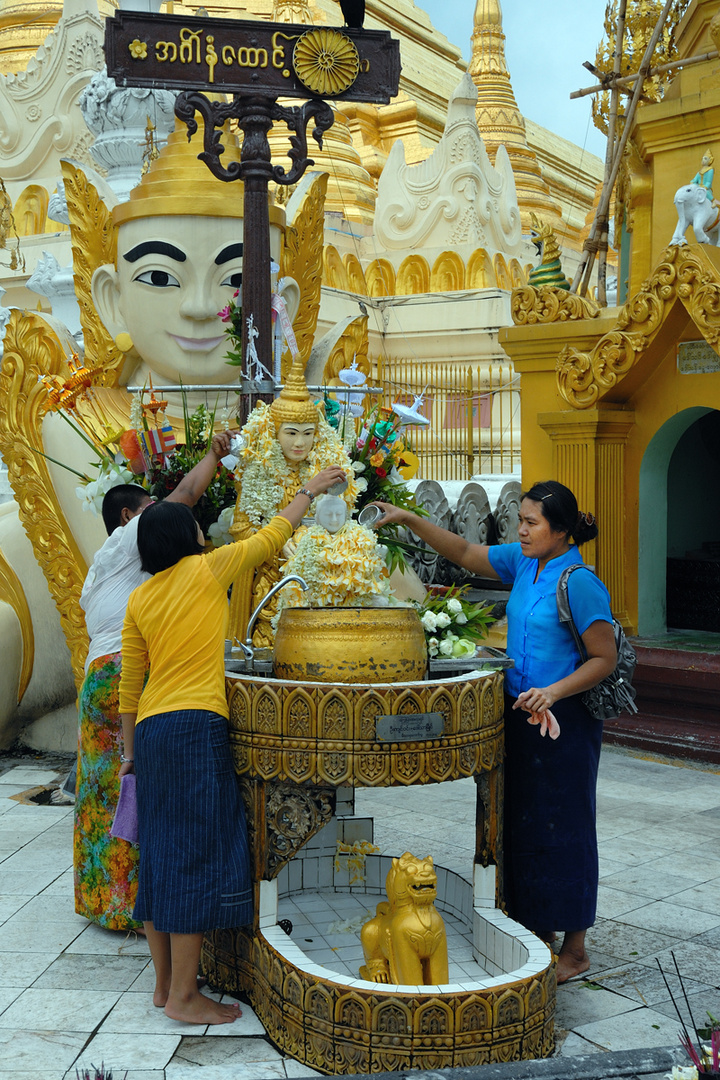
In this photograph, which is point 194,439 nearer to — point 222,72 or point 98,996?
point 222,72

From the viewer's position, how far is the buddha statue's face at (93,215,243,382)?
18.4 feet

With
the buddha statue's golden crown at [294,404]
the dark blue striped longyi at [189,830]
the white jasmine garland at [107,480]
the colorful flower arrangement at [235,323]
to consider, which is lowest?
the dark blue striped longyi at [189,830]

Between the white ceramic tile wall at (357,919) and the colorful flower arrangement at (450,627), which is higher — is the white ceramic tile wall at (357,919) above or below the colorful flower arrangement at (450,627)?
below

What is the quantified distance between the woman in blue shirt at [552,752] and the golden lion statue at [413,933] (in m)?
0.48

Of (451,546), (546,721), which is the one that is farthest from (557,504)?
(546,721)

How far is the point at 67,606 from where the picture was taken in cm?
586

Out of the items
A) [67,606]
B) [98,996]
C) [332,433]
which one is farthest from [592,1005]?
[67,606]

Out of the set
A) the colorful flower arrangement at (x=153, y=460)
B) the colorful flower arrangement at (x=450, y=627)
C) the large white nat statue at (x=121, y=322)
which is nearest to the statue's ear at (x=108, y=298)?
the large white nat statue at (x=121, y=322)

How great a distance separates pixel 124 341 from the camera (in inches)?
229

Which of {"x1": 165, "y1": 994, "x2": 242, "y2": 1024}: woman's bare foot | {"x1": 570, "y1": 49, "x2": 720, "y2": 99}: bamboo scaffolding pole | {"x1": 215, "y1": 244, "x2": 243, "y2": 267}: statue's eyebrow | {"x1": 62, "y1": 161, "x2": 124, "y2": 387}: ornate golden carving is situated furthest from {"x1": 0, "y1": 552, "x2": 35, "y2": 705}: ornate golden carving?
{"x1": 570, "y1": 49, "x2": 720, "y2": 99}: bamboo scaffolding pole

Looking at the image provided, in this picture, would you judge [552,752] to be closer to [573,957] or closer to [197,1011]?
[573,957]

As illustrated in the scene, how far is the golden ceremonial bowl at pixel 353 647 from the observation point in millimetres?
3150

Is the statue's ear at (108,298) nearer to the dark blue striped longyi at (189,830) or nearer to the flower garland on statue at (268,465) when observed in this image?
the flower garland on statue at (268,465)

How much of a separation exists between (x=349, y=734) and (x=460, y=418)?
10.1 metres
